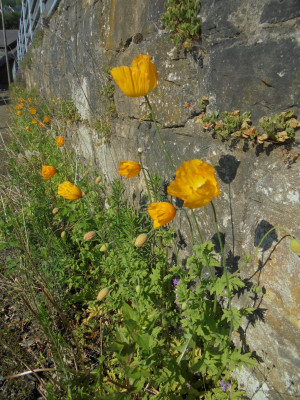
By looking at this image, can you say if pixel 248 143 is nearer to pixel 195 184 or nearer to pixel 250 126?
pixel 250 126

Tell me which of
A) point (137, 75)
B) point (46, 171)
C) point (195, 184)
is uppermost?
point (137, 75)

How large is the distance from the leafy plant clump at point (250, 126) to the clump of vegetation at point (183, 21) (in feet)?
1.39

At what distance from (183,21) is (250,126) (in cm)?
73

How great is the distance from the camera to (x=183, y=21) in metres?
1.48

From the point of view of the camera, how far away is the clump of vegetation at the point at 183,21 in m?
1.42

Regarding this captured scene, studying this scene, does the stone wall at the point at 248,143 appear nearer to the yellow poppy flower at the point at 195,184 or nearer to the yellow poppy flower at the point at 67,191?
the yellow poppy flower at the point at 195,184

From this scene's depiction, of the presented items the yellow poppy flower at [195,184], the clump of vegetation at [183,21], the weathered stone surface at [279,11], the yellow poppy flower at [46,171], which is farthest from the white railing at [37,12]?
the yellow poppy flower at [195,184]

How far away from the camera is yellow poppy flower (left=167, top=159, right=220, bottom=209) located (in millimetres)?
1058

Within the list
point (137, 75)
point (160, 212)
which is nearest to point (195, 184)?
point (160, 212)

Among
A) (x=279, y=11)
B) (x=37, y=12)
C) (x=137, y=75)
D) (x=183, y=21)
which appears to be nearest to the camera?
(x=279, y=11)

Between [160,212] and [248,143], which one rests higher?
[248,143]

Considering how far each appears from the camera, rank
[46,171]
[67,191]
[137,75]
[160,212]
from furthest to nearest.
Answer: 1. [46,171]
2. [67,191]
3. [160,212]
4. [137,75]

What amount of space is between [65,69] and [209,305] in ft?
13.3

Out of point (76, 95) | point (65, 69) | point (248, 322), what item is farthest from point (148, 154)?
point (65, 69)
